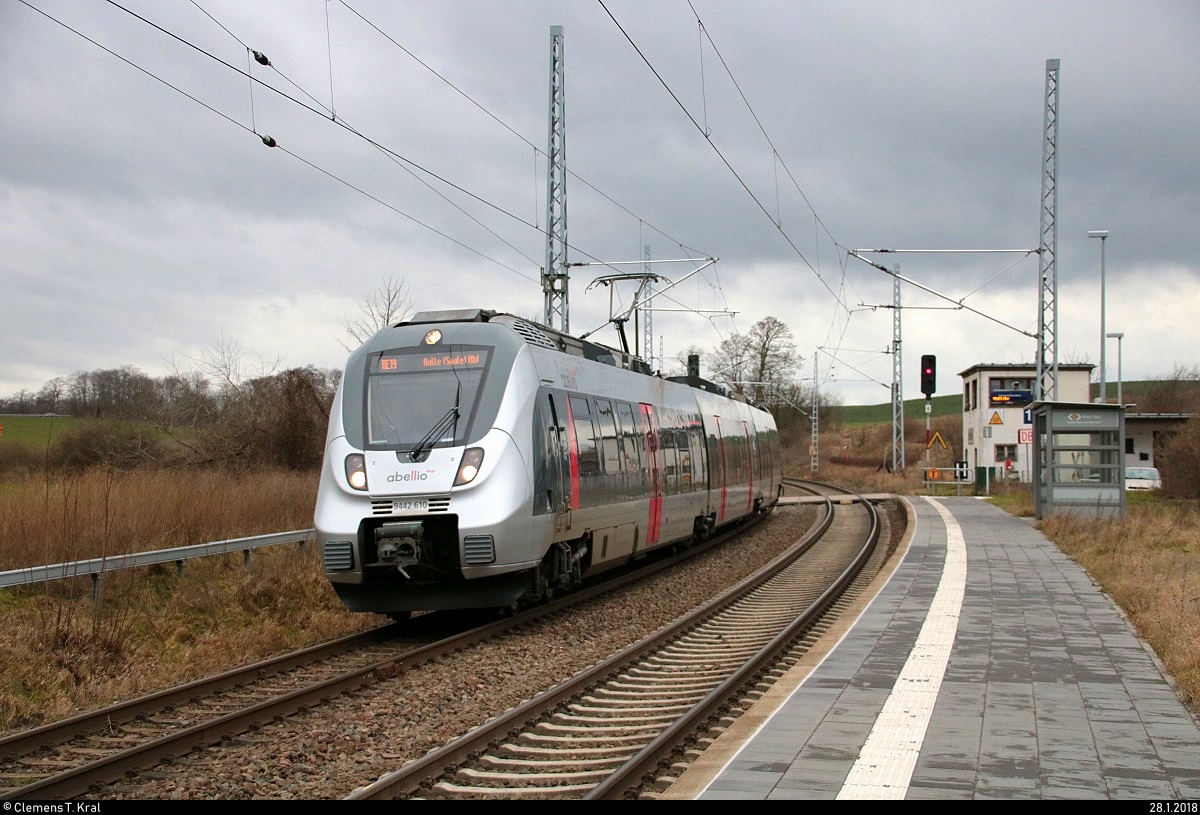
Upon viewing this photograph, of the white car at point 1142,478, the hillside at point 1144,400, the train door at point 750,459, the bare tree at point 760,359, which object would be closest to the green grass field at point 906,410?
the hillside at point 1144,400

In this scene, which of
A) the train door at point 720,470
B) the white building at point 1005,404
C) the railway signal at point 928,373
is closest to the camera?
the train door at point 720,470

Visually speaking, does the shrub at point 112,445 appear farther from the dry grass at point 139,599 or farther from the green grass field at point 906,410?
the green grass field at point 906,410

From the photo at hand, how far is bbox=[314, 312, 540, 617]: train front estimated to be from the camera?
38.2 feet

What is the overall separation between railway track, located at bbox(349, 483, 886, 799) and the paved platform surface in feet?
1.13

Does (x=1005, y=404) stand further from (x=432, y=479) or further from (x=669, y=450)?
(x=432, y=479)

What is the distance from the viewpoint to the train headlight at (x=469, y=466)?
11711 mm

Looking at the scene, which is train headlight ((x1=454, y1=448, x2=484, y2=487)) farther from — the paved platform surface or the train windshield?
the paved platform surface

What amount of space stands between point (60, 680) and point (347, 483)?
11.4 ft

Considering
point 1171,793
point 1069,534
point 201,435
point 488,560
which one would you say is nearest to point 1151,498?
point 1069,534

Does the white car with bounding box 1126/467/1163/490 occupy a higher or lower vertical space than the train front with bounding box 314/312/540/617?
lower

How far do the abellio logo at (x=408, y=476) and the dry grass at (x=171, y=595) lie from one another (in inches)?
85.4

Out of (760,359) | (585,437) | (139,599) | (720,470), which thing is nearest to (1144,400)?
(760,359)

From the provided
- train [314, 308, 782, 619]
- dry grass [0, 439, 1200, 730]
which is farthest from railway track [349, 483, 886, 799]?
dry grass [0, 439, 1200, 730]

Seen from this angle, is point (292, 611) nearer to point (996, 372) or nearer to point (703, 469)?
point (703, 469)
